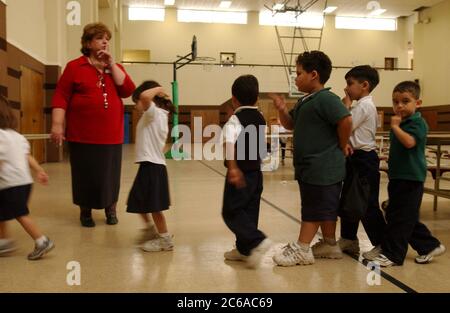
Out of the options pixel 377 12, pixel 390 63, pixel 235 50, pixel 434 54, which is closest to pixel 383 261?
pixel 235 50

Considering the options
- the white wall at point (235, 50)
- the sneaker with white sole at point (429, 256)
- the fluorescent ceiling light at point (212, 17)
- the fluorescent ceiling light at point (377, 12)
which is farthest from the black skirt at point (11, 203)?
the fluorescent ceiling light at point (377, 12)

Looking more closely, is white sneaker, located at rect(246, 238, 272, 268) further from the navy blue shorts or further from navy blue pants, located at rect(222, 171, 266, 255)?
the navy blue shorts

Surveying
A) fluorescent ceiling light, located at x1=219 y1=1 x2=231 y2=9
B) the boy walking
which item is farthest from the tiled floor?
fluorescent ceiling light, located at x1=219 y1=1 x2=231 y2=9

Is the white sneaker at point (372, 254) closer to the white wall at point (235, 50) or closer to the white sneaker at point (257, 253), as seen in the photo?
the white sneaker at point (257, 253)

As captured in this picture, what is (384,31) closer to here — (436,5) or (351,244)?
(436,5)

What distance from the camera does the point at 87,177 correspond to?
10.9 feet

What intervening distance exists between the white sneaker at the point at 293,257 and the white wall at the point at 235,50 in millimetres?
16834

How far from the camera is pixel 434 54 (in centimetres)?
1939

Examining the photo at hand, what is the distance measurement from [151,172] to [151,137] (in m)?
0.22

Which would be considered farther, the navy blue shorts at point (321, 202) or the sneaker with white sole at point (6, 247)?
the sneaker with white sole at point (6, 247)

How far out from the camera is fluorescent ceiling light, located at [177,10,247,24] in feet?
66.0

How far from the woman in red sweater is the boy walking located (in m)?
1.22

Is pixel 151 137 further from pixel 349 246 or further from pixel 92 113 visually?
pixel 349 246

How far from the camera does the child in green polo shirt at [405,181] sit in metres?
2.41
